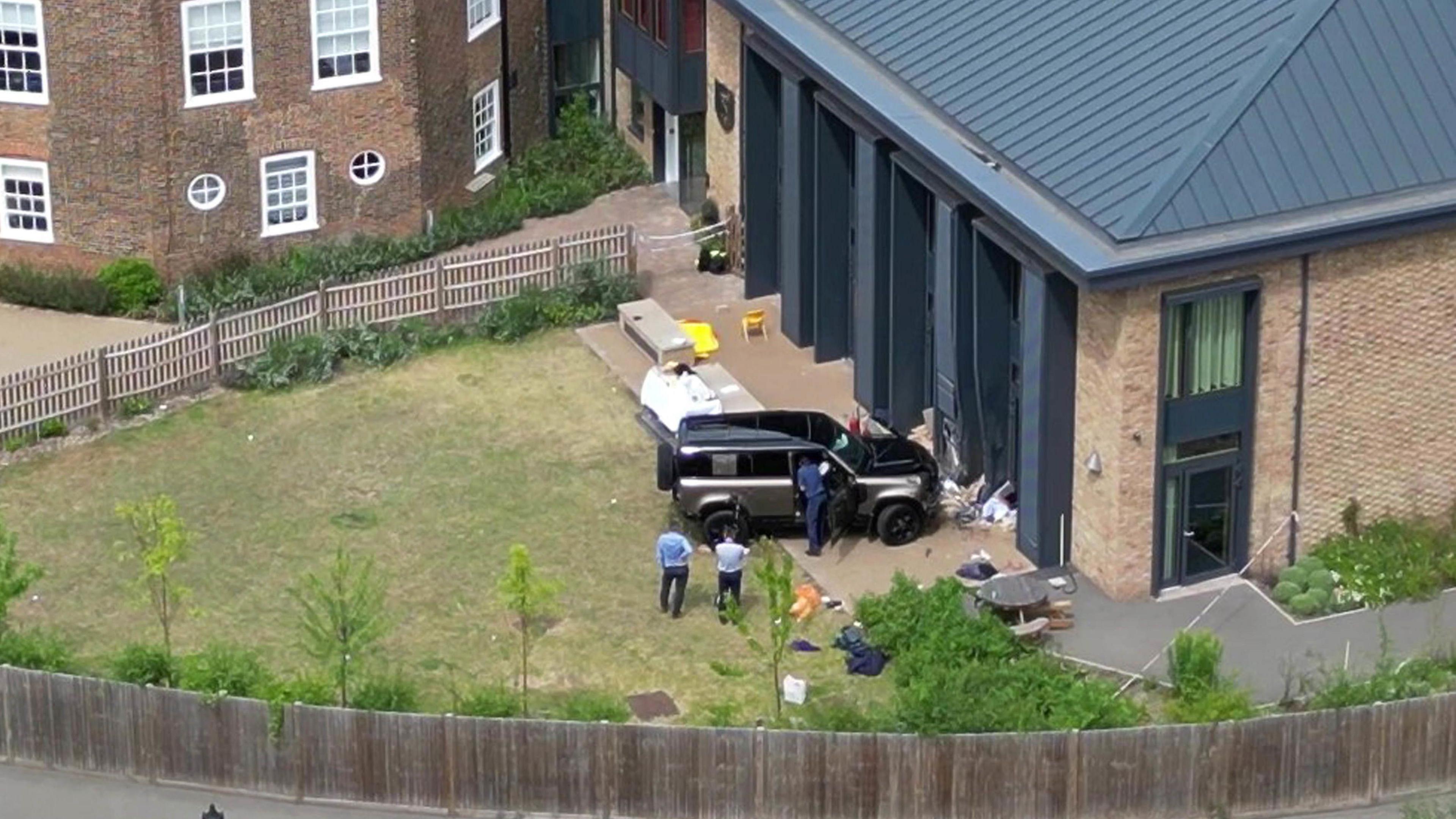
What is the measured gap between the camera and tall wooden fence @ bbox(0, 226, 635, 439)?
Answer: 5228 centimetres

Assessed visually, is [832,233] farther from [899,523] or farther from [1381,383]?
[1381,383]

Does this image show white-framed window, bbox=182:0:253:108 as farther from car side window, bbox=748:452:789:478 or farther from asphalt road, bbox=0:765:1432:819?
asphalt road, bbox=0:765:1432:819

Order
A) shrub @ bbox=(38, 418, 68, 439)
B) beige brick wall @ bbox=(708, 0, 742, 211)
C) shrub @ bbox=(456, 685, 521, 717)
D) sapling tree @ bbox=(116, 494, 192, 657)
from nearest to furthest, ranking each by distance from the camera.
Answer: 1. shrub @ bbox=(456, 685, 521, 717)
2. sapling tree @ bbox=(116, 494, 192, 657)
3. shrub @ bbox=(38, 418, 68, 439)
4. beige brick wall @ bbox=(708, 0, 742, 211)

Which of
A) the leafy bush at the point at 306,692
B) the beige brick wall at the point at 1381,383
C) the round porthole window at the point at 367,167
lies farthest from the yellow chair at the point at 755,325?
the leafy bush at the point at 306,692

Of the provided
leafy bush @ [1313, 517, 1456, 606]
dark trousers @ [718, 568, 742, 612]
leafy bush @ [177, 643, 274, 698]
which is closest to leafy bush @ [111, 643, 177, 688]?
leafy bush @ [177, 643, 274, 698]

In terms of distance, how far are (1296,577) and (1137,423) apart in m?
3.35

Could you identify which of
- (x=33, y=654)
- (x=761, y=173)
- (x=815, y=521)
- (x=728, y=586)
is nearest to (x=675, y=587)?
(x=728, y=586)

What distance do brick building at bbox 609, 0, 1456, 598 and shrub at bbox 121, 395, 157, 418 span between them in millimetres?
12875

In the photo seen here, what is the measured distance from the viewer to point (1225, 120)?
45.0 metres

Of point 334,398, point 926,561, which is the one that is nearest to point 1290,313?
point 926,561

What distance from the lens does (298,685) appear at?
4231cm

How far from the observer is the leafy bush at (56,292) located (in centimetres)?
5781

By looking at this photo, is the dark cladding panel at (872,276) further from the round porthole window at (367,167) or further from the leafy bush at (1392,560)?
the round porthole window at (367,167)

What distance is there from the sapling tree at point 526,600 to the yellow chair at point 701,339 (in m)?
9.21
